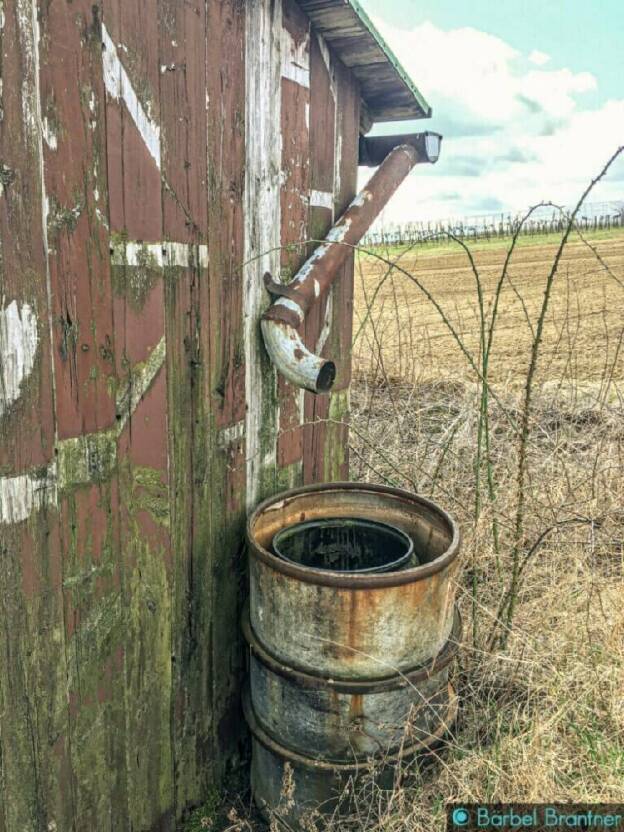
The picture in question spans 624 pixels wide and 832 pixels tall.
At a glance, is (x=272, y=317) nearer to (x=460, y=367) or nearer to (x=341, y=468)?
(x=341, y=468)

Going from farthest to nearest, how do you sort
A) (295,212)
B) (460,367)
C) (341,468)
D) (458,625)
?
1. (460,367)
2. (341,468)
3. (295,212)
4. (458,625)

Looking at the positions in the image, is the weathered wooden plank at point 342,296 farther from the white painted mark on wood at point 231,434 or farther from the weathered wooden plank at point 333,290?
the white painted mark on wood at point 231,434

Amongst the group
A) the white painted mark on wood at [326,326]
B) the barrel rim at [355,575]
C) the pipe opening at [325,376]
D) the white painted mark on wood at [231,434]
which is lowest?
the barrel rim at [355,575]

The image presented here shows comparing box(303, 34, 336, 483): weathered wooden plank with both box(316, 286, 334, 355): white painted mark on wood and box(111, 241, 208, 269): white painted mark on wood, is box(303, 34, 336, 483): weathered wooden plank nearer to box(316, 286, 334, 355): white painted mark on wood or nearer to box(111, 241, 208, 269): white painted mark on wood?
box(316, 286, 334, 355): white painted mark on wood

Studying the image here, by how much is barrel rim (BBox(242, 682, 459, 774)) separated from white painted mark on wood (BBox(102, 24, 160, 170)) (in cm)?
198

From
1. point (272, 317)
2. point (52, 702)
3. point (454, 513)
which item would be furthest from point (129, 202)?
point (454, 513)

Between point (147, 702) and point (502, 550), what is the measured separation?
7.72 ft

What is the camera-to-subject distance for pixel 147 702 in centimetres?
231

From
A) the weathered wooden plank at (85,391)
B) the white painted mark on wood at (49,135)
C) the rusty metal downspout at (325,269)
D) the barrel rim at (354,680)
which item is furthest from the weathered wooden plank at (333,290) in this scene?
A: the white painted mark on wood at (49,135)

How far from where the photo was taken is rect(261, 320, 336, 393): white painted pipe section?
249 centimetres

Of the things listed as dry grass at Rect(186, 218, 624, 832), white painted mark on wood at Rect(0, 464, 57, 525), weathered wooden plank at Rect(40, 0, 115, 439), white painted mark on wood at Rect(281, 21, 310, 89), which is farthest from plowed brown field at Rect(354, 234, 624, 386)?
white painted mark on wood at Rect(0, 464, 57, 525)

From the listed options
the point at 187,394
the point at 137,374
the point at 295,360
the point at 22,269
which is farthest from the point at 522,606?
the point at 22,269

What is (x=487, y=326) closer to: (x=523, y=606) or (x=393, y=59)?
(x=523, y=606)

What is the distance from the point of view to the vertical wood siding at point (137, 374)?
1.71 metres
